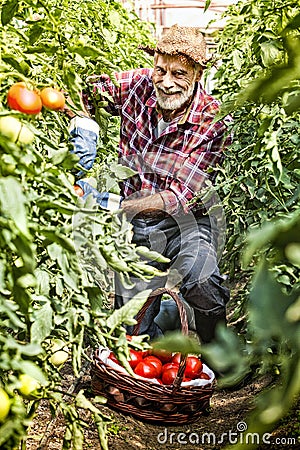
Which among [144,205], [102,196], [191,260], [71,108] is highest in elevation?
Answer: [71,108]

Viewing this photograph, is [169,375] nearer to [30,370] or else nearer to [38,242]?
[38,242]

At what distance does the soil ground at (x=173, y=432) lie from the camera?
220cm

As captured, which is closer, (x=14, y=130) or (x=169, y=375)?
(x=14, y=130)

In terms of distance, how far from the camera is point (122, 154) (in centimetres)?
294

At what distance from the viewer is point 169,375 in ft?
8.31

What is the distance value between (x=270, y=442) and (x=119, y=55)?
5.76ft

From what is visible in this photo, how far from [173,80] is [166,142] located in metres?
0.22

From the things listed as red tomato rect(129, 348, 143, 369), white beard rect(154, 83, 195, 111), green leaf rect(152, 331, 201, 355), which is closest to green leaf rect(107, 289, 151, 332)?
green leaf rect(152, 331, 201, 355)

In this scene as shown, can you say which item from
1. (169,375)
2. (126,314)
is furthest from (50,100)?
(169,375)

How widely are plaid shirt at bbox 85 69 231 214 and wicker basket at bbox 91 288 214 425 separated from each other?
496 millimetres

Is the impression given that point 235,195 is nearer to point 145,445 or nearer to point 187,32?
point 187,32

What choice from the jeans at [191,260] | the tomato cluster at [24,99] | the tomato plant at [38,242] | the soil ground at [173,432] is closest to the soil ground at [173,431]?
the soil ground at [173,432]

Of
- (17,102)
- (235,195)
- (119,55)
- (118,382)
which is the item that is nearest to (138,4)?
(119,55)

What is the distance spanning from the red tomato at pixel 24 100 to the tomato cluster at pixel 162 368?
156 centimetres
